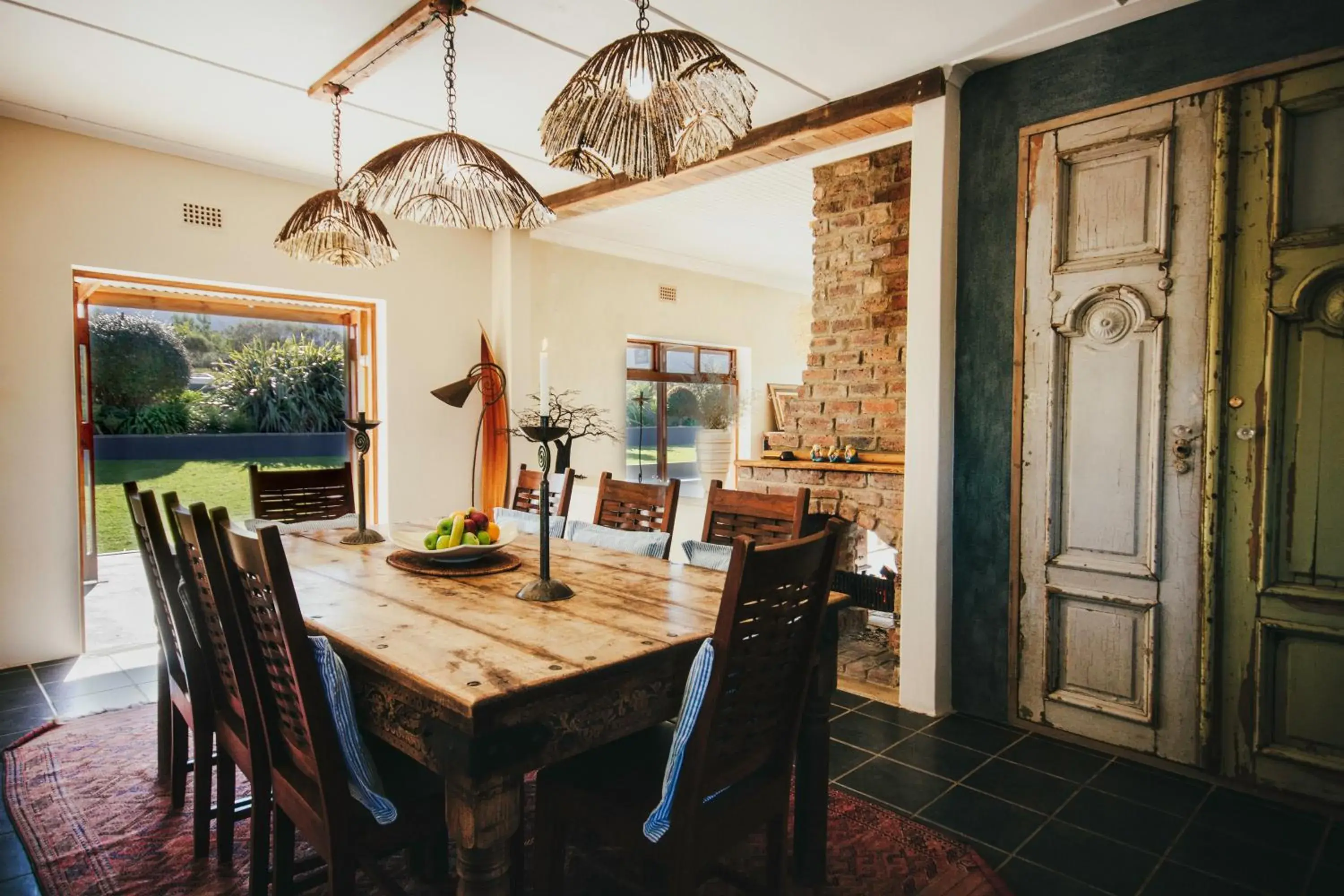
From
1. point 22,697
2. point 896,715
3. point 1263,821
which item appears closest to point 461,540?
point 896,715

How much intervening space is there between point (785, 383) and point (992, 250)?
187 inches

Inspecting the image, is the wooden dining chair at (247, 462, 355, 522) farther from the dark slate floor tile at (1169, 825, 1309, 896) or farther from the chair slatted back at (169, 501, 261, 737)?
the dark slate floor tile at (1169, 825, 1309, 896)

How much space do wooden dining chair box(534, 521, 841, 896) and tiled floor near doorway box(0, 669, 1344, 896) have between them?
90 cm

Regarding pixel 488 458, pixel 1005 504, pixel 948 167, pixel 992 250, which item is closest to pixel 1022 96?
pixel 948 167

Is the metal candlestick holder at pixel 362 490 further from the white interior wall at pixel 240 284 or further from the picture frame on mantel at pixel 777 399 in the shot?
the picture frame on mantel at pixel 777 399

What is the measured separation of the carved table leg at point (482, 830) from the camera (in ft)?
3.98

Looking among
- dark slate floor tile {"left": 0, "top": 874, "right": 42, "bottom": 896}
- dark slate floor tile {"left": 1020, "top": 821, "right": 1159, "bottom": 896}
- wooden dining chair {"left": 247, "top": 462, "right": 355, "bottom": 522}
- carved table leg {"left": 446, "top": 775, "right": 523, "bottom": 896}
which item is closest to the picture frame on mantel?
wooden dining chair {"left": 247, "top": 462, "right": 355, "bottom": 522}

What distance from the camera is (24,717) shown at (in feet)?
9.73

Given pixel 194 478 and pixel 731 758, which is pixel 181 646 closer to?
pixel 731 758

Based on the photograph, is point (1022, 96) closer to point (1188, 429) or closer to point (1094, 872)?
point (1188, 429)

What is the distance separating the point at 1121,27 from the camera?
103 inches

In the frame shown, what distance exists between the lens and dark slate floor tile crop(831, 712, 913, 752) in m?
2.80

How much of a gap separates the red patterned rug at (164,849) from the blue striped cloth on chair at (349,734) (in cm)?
62

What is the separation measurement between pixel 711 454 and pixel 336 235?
4563 millimetres
